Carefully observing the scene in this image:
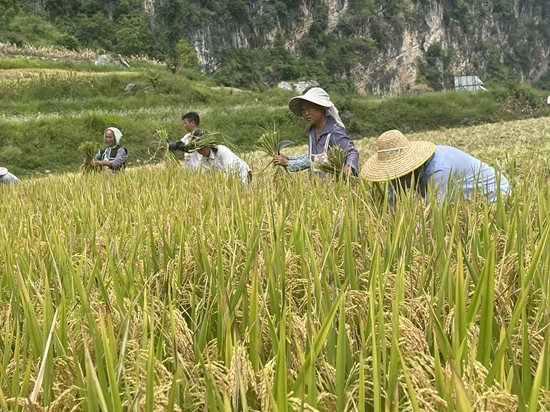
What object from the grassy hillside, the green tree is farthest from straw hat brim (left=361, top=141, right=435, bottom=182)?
the green tree

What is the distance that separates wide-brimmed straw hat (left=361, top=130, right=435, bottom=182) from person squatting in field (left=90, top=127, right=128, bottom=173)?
10.1 feet

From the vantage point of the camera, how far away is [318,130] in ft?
10.1

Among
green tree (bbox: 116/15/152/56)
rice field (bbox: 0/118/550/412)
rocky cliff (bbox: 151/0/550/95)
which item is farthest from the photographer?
rocky cliff (bbox: 151/0/550/95)

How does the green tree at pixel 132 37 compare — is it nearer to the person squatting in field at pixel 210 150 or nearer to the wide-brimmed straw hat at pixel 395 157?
the person squatting in field at pixel 210 150

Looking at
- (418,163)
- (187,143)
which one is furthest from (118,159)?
(418,163)

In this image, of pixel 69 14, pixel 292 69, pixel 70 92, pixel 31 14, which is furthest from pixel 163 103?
pixel 292 69

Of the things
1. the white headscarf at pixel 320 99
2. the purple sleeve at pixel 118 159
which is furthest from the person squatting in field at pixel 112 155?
the white headscarf at pixel 320 99

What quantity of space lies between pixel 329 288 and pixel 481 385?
43 cm

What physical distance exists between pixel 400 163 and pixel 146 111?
553 inches

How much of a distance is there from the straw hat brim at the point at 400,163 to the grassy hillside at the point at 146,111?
8.24 m

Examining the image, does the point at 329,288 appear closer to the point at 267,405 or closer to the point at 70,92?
the point at 267,405

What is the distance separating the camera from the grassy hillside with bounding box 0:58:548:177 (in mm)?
11048

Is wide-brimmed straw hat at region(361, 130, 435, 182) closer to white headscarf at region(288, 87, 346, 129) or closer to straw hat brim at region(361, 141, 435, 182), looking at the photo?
straw hat brim at region(361, 141, 435, 182)

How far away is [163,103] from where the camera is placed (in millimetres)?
17250
